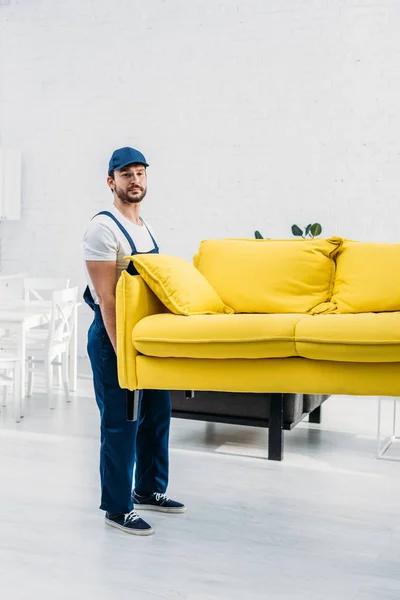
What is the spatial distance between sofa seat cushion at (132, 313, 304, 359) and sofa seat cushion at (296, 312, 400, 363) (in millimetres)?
58

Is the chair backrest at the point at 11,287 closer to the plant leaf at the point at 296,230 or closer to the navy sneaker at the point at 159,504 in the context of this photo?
the plant leaf at the point at 296,230

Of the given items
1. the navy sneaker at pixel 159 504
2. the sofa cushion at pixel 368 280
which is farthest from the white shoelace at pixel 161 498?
the sofa cushion at pixel 368 280

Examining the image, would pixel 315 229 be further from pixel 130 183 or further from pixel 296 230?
pixel 130 183

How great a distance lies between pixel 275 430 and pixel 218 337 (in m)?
1.07

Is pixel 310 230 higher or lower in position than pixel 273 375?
higher

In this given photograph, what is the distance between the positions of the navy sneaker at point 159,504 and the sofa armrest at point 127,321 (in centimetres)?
52

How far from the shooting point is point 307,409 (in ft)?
13.1

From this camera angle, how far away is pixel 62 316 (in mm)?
4949

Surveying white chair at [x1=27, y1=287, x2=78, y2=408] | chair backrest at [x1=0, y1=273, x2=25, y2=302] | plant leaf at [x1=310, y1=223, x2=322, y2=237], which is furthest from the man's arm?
plant leaf at [x1=310, y1=223, x2=322, y2=237]

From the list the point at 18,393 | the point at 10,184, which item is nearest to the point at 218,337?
the point at 18,393

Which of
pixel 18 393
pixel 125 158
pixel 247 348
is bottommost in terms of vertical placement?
pixel 18 393

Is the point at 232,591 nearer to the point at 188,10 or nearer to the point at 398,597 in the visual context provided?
the point at 398,597

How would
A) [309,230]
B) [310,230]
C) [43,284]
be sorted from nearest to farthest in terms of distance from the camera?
1. [43,284]
2. [310,230]
3. [309,230]

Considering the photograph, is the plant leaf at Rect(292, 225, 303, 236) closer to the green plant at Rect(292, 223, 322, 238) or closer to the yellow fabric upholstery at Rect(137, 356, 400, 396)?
the green plant at Rect(292, 223, 322, 238)
